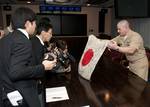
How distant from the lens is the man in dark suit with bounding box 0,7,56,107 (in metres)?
1.15

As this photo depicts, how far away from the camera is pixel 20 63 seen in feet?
3.73

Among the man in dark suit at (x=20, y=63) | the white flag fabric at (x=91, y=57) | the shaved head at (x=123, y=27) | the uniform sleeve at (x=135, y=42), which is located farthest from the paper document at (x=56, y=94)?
the shaved head at (x=123, y=27)

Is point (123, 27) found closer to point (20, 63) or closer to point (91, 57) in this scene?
point (91, 57)

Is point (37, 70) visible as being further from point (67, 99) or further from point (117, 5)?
point (117, 5)

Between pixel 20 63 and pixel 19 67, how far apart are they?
25 millimetres

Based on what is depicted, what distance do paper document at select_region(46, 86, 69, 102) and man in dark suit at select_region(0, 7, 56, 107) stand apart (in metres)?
0.20

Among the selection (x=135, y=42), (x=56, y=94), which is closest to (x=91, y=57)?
(x=56, y=94)

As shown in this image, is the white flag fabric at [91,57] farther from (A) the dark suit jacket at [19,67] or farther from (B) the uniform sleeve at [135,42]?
(B) the uniform sleeve at [135,42]

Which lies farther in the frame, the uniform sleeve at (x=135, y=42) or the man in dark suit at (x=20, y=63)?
the uniform sleeve at (x=135, y=42)

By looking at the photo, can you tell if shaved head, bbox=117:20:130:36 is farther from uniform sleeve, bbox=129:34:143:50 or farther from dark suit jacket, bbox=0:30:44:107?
dark suit jacket, bbox=0:30:44:107

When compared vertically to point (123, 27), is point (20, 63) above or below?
below

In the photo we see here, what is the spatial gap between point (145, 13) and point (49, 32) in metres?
2.79

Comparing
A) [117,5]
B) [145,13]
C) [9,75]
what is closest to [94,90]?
[9,75]

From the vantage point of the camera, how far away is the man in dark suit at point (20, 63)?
3.76ft
